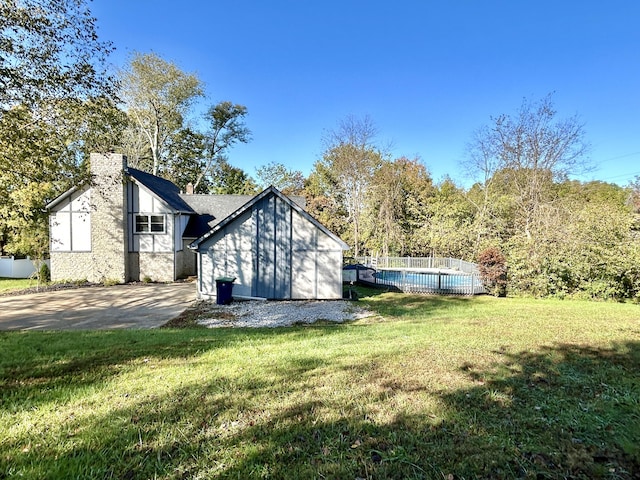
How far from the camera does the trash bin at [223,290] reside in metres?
13.0

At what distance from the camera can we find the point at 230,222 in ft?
45.7

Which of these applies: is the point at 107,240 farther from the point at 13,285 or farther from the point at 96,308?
the point at 96,308

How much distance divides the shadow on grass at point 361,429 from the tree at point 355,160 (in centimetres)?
2505

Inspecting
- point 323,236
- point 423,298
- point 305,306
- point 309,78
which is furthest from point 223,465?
point 309,78

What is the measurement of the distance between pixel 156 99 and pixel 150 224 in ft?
55.3

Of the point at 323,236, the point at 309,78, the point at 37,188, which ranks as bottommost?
the point at 323,236

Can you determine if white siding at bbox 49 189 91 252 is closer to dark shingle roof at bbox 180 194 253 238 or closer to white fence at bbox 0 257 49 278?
white fence at bbox 0 257 49 278

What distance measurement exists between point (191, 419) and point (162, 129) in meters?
34.9

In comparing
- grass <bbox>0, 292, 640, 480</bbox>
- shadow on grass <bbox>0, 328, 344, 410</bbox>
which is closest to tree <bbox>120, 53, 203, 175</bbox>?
shadow on grass <bbox>0, 328, 344, 410</bbox>

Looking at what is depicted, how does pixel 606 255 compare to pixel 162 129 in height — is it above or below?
below

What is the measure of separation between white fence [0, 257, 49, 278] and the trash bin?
16477 mm

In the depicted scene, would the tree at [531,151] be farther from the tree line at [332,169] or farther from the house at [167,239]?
the house at [167,239]

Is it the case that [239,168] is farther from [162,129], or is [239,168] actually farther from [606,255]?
[606,255]

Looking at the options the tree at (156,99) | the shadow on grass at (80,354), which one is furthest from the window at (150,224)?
the tree at (156,99)
